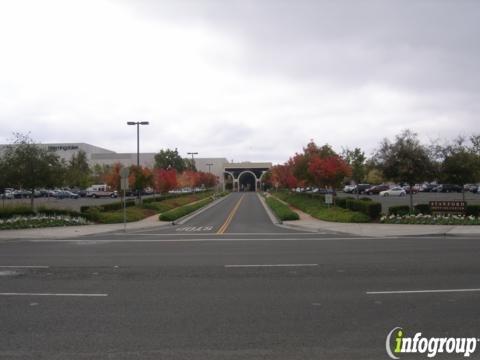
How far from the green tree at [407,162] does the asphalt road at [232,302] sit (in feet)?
40.6

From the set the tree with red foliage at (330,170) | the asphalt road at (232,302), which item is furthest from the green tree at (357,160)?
the asphalt road at (232,302)

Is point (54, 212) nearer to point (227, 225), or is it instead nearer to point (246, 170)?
point (227, 225)

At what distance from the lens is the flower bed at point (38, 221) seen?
959 inches

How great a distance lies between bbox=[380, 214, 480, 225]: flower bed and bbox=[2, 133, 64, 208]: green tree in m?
18.5

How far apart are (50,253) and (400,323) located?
11.5m

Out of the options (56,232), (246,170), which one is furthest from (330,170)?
(246,170)

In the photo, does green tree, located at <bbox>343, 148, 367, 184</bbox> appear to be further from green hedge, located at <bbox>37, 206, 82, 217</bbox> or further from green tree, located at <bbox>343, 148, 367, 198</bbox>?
green hedge, located at <bbox>37, 206, 82, 217</bbox>

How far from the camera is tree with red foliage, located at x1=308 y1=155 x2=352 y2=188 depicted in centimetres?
3753

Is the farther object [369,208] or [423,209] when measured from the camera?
[369,208]

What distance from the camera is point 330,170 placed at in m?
37.4

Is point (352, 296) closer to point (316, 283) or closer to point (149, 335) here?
point (316, 283)

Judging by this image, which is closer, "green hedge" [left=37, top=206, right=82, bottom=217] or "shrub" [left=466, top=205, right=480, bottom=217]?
"shrub" [left=466, top=205, right=480, bottom=217]

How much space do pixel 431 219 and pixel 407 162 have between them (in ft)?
13.3

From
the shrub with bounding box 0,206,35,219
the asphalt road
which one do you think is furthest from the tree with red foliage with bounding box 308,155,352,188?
the asphalt road
